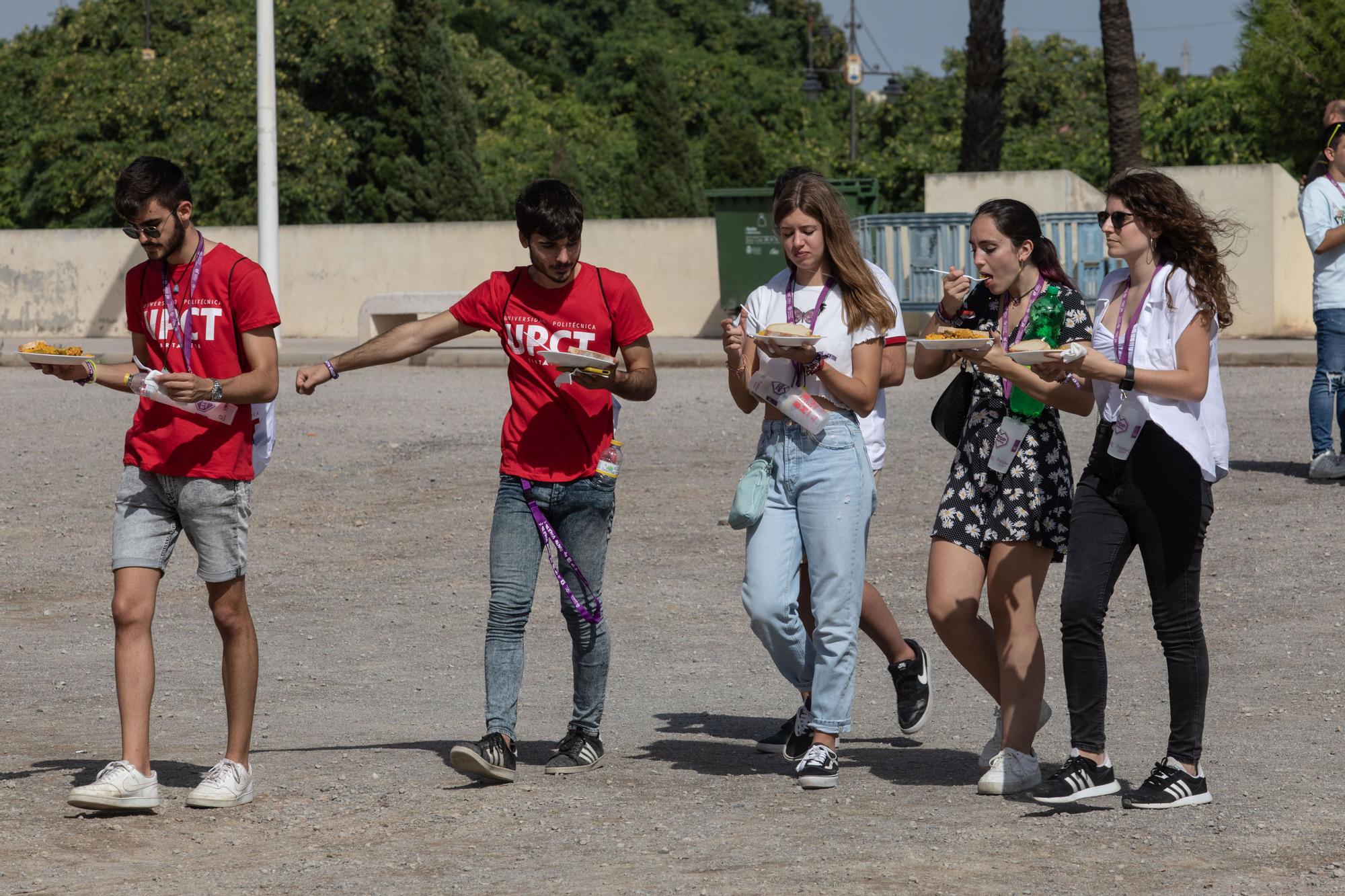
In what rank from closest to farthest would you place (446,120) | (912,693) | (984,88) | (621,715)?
(912,693), (621,715), (984,88), (446,120)

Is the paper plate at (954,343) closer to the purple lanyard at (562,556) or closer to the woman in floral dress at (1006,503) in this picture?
the woman in floral dress at (1006,503)

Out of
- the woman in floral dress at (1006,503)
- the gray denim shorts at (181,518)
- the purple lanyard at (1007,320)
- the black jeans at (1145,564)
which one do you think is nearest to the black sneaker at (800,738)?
the woman in floral dress at (1006,503)

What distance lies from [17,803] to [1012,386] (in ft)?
10.1

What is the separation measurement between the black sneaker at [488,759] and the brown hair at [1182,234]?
7.54ft

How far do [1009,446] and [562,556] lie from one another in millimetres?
1391

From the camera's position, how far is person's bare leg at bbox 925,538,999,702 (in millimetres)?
5062

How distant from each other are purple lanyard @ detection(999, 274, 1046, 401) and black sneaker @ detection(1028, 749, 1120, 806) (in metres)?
1.06

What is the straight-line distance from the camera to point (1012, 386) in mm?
5000

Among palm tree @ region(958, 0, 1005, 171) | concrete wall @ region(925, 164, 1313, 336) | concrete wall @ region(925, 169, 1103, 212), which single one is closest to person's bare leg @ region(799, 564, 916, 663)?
concrete wall @ region(925, 164, 1313, 336)

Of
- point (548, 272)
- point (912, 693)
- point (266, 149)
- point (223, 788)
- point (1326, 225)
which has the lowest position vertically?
point (223, 788)

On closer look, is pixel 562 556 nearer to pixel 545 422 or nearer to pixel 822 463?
pixel 545 422

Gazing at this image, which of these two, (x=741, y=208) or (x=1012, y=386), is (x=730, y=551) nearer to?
(x=1012, y=386)

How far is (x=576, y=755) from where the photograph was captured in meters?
5.32

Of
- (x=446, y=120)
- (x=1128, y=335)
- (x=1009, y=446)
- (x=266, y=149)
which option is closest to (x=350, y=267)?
(x=266, y=149)
